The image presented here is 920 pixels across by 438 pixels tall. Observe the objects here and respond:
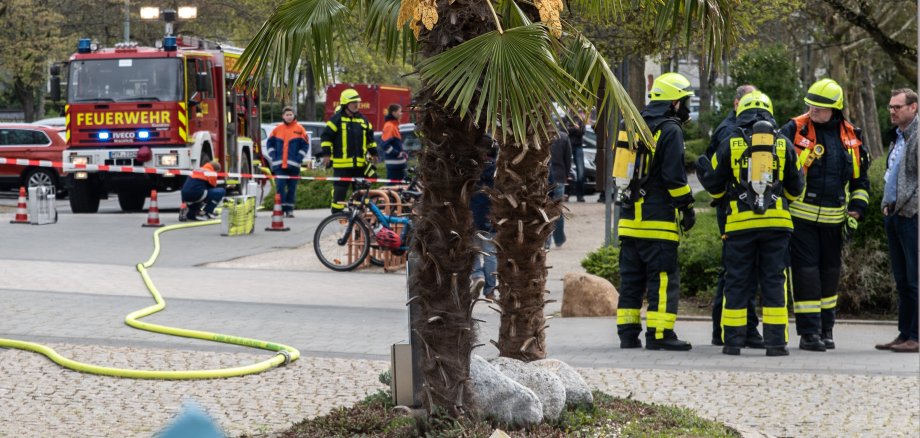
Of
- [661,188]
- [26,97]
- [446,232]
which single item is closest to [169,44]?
[661,188]

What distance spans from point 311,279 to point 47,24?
28.0 m

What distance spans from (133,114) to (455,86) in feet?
59.3

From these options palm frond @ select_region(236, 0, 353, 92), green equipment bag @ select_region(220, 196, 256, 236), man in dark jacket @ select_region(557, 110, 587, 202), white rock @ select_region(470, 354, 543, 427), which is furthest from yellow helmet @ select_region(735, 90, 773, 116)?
man in dark jacket @ select_region(557, 110, 587, 202)

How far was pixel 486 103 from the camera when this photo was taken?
5.31 metres

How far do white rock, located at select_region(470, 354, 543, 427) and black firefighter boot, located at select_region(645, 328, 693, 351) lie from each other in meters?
3.56

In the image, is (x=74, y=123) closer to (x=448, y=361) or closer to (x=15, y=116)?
(x=448, y=361)

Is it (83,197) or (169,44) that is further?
(83,197)

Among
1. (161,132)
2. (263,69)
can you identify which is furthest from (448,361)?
(161,132)

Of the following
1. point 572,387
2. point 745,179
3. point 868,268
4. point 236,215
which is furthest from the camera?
point 236,215

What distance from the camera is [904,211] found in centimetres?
929

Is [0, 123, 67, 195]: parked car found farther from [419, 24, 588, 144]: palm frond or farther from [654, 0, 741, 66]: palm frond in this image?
[419, 24, 588, 144]: palm frond

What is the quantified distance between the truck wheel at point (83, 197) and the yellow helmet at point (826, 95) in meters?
16.4

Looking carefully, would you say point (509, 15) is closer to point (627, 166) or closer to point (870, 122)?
point (627, 166)

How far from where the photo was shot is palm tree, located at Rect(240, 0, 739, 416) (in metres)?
5.03
